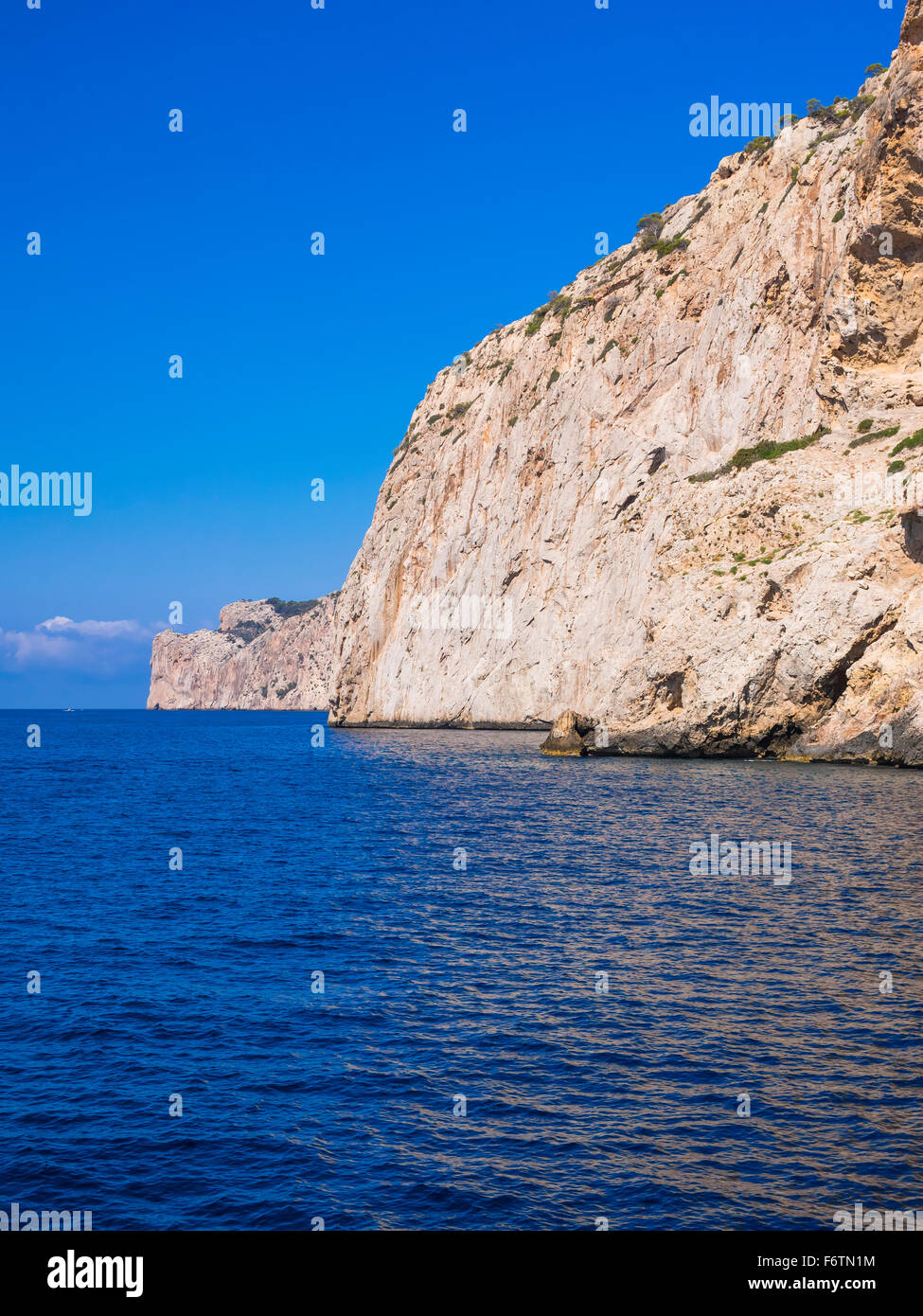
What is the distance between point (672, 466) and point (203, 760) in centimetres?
4931

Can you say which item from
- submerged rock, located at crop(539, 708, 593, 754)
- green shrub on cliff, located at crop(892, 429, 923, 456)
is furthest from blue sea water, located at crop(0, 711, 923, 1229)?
submerged rock, located at crop(539, 708, 593, 754)

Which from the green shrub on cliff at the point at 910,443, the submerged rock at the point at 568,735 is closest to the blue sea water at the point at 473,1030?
the green shrub on cliff at the point at 910,443

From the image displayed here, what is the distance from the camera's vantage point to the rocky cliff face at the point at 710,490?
61.9 meters

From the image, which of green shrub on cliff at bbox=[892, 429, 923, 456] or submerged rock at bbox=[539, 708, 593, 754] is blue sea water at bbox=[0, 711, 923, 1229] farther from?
submerged rock at bbox=[539, 708, 593, 754]

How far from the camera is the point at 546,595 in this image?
98688 mm

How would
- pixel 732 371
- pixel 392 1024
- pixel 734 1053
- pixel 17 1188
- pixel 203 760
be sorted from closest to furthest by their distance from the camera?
pixel 17 1188 → pixel 734 1053 → pixel 392 1024 → pixel 732 371 → pixel 203 760

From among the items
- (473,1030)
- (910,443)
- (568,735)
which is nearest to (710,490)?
(910,443)

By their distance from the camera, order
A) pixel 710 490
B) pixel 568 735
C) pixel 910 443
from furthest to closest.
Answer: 1. pixel 710 490
2. pixel 568 735
3. pixel 910 443

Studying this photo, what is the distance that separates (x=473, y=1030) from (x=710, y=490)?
63562 millimetres

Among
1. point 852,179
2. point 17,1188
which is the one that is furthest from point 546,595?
point 17,1188

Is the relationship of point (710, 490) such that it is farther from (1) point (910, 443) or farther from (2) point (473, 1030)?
(2) point (473, 1030)

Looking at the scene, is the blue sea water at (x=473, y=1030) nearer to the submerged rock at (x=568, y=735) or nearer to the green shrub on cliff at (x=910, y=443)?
the green shrub on cliff at (x=910, y=443)

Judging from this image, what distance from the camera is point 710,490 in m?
76.3
